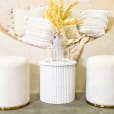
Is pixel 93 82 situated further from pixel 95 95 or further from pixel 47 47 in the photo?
pixel 47 47

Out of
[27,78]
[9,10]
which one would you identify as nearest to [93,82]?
[27,78]

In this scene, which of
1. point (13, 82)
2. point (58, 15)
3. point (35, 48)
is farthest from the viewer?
point (35, 48)

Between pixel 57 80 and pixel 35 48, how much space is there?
0.92 ft

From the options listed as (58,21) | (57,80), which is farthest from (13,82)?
(58,21)

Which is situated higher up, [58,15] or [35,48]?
[58,15]

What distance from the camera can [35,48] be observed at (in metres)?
1.46

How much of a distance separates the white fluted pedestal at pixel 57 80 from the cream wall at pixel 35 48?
16 cm

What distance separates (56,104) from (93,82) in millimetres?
232

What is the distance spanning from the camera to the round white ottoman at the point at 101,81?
4.04ft

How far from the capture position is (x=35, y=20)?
1.42 metres

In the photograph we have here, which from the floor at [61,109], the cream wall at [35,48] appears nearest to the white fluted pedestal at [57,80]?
the floor at [61,109]

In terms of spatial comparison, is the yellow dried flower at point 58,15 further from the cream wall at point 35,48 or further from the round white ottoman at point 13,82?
the round white ottoman at point 13,82

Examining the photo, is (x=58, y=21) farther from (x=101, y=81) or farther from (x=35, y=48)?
(x=101, y=81)

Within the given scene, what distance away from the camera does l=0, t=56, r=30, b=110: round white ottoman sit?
1.21 m
